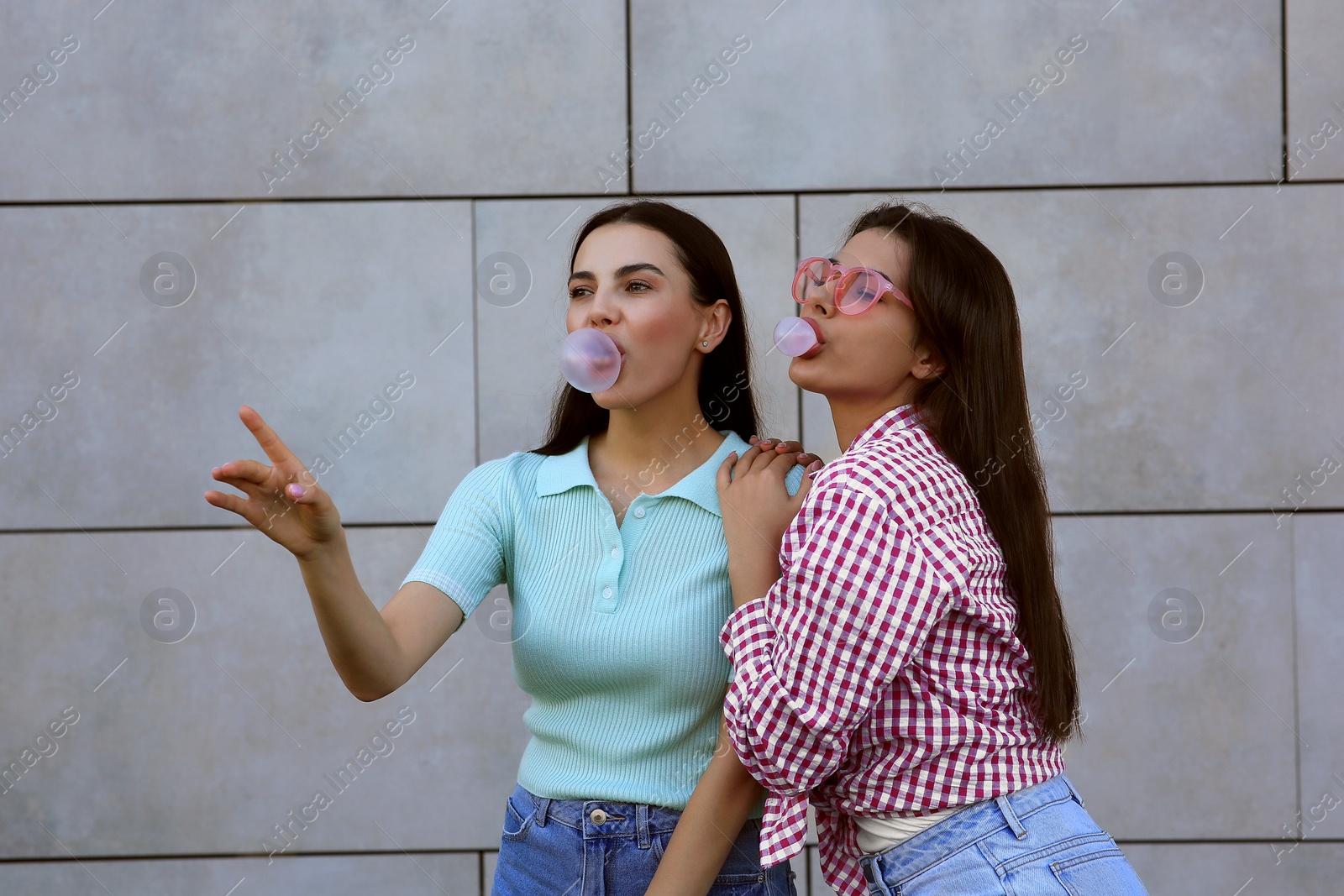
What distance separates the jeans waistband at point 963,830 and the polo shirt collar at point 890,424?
568 millimetres

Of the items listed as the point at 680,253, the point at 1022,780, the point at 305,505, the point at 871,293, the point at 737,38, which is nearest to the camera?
the point at 305,505

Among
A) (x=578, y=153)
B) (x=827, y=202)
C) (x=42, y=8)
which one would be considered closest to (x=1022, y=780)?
(x=827, y=202)

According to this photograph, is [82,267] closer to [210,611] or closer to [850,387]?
[210,611]

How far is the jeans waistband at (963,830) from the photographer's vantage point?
1538 mm

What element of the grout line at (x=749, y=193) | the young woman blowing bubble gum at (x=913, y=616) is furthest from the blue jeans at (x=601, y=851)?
the grout line at (x=749, y=193)

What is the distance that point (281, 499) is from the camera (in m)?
1.43

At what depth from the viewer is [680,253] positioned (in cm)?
199

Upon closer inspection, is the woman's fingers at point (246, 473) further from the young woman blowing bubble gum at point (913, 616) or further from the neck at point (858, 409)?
the neck at point (858, 409)

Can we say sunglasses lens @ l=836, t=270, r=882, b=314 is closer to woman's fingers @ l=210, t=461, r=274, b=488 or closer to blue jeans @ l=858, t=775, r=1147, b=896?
blue jeans @ l=858, t=775, r=1147, b=896

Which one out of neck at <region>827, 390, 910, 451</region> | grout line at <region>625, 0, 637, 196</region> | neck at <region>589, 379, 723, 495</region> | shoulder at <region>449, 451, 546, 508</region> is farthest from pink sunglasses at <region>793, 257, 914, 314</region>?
grout line at <region>625, 0, 637, 196</region>

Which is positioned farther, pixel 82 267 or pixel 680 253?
pixel 82 267

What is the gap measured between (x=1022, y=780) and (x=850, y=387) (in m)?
0.66

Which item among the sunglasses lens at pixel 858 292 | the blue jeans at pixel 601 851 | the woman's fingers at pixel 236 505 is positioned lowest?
the blue jeans at pixel 601 851

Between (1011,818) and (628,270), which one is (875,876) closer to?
(1011,818)
